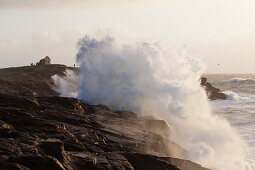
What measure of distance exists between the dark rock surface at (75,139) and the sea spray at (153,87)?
3.21 meters

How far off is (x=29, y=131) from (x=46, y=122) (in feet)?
3.04

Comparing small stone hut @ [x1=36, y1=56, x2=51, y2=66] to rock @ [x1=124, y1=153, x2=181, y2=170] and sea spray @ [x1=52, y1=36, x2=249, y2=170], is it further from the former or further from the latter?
rock @ [x1=124, y1=153, x2=181, y2=170]

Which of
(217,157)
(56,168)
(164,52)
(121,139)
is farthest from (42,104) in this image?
(164,52)

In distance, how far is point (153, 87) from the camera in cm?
2119

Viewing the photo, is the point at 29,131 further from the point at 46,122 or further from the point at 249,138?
the point at 249,138

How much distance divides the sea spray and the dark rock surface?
3.21m

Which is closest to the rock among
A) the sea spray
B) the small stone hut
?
the sea spray

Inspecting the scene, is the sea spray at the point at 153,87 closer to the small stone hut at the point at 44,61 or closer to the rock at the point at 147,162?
the rock at the point at 147,162

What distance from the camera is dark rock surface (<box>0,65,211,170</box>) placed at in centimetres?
888

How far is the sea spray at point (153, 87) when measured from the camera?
738 inches

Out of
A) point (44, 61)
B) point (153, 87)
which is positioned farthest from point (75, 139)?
point (44, 61)

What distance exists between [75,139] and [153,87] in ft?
36.5

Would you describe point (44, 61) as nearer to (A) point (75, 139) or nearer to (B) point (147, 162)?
(A) point (75, 139)

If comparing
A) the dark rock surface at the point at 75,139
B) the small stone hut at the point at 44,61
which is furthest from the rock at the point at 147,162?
the small stone hut at the point at 44,61
